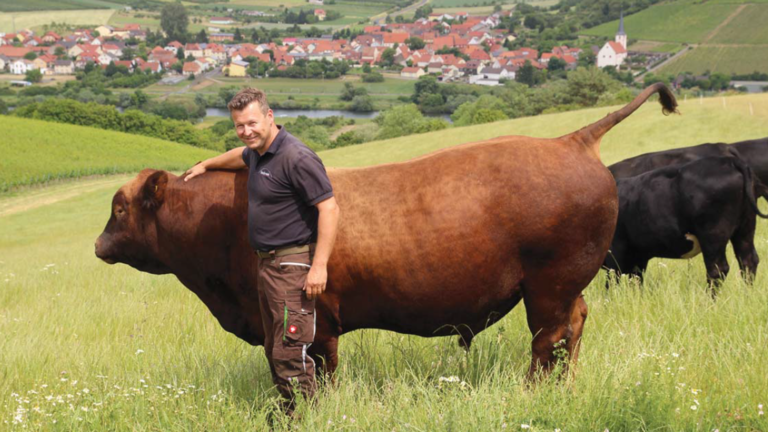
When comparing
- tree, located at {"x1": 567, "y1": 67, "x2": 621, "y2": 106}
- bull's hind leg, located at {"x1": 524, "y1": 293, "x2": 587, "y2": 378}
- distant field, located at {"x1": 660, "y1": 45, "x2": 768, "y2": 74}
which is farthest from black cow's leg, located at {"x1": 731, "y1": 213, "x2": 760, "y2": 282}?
distant field, located at {"x1": 660, "y1": 45, "x2": 768, "y2": 74}

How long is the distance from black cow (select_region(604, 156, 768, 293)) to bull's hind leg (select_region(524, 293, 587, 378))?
12.2 feet

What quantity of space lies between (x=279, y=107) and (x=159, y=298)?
171 meters

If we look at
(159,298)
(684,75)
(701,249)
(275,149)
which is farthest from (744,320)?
(684,75)

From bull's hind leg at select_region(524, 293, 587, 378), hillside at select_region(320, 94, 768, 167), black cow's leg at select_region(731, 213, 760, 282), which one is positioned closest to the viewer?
bull's hind leg at select_region(524, 293, 587, 378)

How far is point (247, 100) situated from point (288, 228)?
0.82 metres

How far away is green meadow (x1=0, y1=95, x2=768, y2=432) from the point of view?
405cm

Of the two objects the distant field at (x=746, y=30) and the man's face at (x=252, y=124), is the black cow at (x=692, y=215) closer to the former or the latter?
the man's face at (x=252, y=124)

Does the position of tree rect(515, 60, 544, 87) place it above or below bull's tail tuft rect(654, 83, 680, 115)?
below

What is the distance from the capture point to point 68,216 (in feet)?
131

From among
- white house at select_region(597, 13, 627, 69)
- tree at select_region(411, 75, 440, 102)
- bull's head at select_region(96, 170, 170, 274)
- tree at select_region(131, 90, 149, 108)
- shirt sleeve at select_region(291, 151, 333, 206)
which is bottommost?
tree at select_region(411, 75, 440, 102)

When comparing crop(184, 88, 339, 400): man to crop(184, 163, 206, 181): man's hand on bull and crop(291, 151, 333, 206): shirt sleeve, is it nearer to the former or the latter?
crop(291, 151, 333, 206): shirt sleeve

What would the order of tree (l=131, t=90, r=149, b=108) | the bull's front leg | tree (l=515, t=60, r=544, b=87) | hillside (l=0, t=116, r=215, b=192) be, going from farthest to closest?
1. tree (l=515, t=60, r=544, b=87)
2. tree (l=131, t=90, r=149, b=108)
3. hillside (l=0, t=116, r=215, b=192)
4. the bull's front leg

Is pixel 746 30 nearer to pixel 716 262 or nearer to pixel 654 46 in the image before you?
pixel 654 46

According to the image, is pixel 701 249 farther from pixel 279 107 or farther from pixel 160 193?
pixel 279 107
